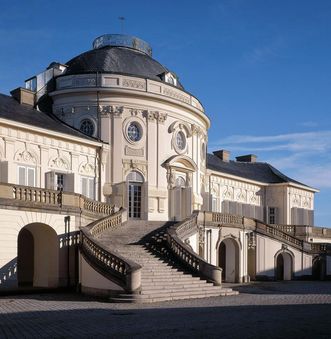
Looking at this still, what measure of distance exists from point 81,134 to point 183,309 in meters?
16.9

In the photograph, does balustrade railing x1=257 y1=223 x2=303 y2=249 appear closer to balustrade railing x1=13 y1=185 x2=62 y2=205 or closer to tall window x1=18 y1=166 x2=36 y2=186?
tall window x1=18 y1=166 x2=36 y2=186

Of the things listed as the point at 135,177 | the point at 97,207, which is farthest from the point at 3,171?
the point at 135,177

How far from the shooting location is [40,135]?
92.8 ft

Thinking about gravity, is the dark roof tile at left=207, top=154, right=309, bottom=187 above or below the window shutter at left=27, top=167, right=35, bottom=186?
above

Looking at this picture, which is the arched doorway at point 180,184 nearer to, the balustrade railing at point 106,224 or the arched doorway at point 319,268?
the balustrade railing at point 106,224

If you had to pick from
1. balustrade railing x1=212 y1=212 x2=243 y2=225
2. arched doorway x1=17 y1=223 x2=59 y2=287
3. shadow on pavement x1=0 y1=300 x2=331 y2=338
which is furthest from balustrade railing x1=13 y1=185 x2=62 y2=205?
balustrade railing x1=212 y1=212 x2=243 y2=225

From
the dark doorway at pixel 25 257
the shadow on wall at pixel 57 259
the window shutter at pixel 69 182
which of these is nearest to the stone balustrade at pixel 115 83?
the window shutter at pixel 69 182

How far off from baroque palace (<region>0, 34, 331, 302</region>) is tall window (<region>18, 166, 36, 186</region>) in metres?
0.05

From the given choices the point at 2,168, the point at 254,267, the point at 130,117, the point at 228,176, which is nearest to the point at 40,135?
the point at 2,168

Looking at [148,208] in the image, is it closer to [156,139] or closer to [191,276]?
[156,139]

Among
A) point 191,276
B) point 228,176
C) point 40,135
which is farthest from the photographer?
point 228,176

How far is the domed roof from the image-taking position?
33.7 meters

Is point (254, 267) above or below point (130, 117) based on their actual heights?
below

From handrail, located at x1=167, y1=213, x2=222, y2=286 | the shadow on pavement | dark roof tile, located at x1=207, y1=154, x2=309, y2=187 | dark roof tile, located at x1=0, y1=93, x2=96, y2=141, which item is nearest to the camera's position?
the shadow on pavement
